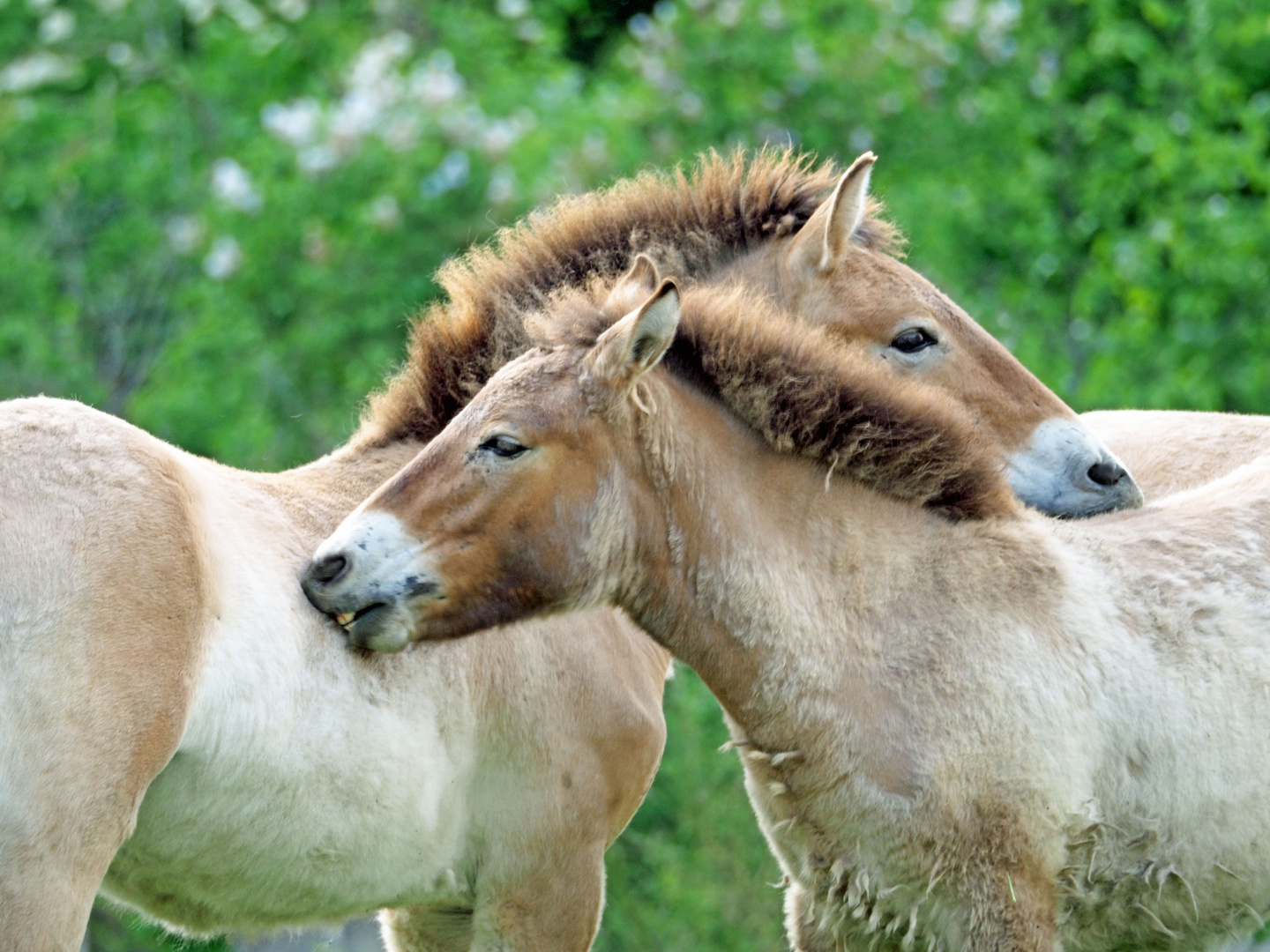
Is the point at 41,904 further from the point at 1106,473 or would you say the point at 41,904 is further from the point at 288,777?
the point at 1106,473

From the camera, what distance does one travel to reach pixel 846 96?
52.6 feet

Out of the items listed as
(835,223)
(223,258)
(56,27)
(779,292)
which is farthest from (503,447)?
(56,27)

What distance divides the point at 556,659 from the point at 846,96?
41.1ft

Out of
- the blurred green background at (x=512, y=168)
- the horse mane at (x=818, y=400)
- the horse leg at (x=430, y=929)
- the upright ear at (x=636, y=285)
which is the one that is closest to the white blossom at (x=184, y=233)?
the blurred green background at (x=512, y=168)

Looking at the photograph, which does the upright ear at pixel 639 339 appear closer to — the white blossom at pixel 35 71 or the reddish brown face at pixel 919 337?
the reddish brown face at pixel 919 337

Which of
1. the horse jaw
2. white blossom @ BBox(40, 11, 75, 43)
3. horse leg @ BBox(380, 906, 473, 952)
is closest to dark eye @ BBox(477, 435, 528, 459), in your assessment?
horse leg @ BBox(380, 906, 473, 952)

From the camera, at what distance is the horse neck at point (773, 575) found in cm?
401

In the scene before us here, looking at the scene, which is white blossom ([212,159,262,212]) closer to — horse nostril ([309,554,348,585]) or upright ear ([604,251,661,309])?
upright ear ([604,251,661,309])

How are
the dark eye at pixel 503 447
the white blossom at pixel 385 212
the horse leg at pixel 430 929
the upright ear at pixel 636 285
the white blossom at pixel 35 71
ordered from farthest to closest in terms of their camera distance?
the white blossom at pixel 35 71, the white blossom at pixel 385 212, the horse leg at pixel 430 929, the upright ear at pixel 636 285, the dark eye at pixel 503 447

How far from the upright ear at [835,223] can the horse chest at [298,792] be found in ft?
6.46

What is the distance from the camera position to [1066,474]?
4992 mm

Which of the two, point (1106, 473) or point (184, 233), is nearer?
point (1106, 473)

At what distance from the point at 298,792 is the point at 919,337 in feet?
8.53

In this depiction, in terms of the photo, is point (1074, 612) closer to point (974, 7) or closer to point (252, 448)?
point (252, 448)
